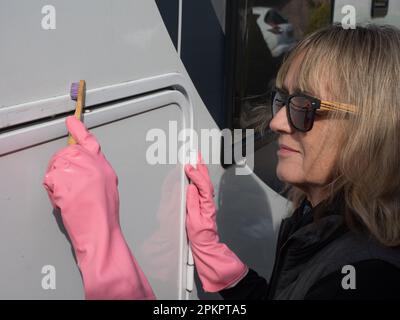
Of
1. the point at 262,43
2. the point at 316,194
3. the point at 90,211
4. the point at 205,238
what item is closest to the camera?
the point at 90,211

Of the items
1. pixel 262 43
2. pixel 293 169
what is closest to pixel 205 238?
pixel 293 169

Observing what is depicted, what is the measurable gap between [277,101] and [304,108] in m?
0.16

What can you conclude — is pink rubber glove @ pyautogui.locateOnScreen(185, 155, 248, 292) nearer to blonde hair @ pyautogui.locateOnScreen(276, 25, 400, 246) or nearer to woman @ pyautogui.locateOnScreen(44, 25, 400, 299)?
woman @ pyautogui.locateOnScreen(44, 25, 400, 299)

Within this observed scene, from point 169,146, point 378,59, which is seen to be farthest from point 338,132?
point 169,146

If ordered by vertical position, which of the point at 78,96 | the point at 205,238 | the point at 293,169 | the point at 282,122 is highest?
the point at 78,96

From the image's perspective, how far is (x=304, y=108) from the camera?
1.22 m

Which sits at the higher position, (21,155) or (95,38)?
(95,38)

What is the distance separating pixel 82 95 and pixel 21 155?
0.65 ft

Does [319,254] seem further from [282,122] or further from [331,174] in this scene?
[282,122]

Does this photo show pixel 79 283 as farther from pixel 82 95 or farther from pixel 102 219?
pixel 82 95

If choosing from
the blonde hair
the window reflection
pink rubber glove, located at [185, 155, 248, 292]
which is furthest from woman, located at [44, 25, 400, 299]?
the window reflection

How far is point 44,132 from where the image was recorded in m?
Answer: 1.05

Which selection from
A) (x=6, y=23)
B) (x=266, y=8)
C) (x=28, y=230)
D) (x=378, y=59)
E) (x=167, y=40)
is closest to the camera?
(x=6, y=23)

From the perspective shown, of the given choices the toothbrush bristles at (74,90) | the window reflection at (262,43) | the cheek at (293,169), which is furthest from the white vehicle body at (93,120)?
the cheek at (293,169)
